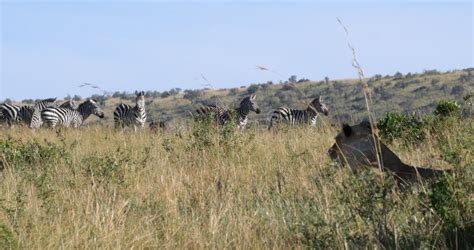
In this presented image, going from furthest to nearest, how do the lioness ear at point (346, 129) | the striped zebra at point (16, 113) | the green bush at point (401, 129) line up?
the striped zebra at point (16, 113) → the green bush at point (401, 129) → the lioness ear at point (346, 129)

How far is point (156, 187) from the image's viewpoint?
768 centimetres

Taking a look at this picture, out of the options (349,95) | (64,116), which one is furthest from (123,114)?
(349,95)

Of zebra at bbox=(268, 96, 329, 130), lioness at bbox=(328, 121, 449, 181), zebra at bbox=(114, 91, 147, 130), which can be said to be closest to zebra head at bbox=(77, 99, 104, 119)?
zebra at bbox=(114, 91, 147, 130)

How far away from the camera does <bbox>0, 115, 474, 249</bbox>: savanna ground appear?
532 cm

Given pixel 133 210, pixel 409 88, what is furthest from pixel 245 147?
pixel 409 88

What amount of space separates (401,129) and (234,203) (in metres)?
3.98

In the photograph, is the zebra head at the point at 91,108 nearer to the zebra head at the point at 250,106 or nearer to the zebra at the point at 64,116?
the zebra at the point at 64,116

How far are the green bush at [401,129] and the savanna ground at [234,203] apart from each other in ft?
1.85

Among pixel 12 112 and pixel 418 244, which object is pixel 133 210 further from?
pixel 12 112

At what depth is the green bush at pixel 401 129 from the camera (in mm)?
10234

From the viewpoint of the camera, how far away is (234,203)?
6.92 metres

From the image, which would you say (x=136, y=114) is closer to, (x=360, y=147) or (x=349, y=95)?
(x=360, y=147)

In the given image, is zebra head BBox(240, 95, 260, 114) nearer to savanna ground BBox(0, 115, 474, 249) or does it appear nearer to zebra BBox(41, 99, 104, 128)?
zebra BBox(41, 99, 104, 128)

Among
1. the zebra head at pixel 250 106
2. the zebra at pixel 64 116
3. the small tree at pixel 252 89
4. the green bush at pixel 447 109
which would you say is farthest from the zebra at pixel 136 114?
the small tree at pixel 252 89
